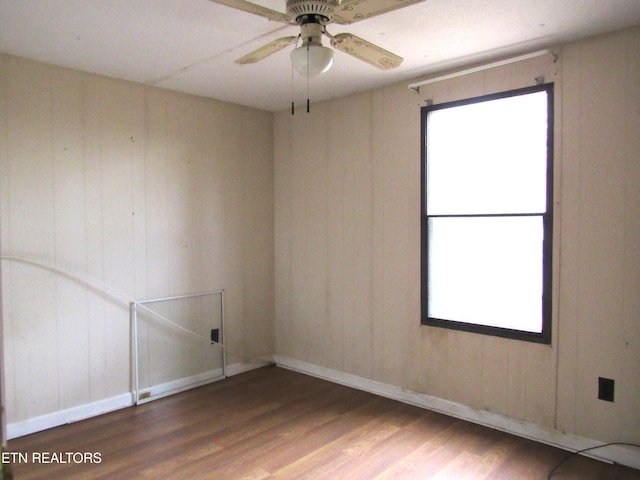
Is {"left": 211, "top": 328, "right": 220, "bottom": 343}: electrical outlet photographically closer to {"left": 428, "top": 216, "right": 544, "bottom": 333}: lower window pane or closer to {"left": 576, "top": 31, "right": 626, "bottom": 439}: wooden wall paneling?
{"left": 428, "top": 216, "right": 544, "bottom": 333}: lower window pane

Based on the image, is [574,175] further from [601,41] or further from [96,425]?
[96,425]

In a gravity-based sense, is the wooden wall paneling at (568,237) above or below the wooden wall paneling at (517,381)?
above

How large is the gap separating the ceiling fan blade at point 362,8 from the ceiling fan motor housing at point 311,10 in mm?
31

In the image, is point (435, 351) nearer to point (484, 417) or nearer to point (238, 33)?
point (484, 417)

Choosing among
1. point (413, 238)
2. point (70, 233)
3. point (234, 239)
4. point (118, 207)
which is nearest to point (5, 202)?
point (70, 233)

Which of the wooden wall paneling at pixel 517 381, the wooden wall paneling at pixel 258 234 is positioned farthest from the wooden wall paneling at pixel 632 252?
the wooden wall paneling at pixel 258 234

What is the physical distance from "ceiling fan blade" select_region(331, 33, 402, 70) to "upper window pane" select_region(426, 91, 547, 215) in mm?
1092

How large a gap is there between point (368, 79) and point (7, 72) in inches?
96.2

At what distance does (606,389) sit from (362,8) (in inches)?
98.4

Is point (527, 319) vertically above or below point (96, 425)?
above

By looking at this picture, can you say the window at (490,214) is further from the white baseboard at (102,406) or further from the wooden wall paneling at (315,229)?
the white baseboard at (102,406)

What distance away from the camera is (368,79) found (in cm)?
350

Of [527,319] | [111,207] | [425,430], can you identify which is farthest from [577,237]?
[111,207]

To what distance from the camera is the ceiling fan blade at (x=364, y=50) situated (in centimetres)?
207
